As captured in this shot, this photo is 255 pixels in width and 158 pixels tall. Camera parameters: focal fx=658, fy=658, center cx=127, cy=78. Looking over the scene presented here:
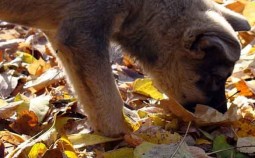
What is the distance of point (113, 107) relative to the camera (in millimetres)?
4176

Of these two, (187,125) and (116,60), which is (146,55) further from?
(116,60)

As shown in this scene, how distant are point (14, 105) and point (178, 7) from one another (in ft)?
4.27

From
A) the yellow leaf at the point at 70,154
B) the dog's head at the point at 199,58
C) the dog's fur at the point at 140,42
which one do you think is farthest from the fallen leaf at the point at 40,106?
the dog's head at the point at 199,58

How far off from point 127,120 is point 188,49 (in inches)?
24.8

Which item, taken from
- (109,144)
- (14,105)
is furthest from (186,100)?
(14,105)

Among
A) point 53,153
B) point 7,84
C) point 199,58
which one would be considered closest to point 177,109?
point 199,58

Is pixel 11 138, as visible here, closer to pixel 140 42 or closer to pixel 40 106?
pixel 40 106

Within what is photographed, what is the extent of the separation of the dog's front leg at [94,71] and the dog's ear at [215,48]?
598mm

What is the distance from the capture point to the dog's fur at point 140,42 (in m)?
4.16

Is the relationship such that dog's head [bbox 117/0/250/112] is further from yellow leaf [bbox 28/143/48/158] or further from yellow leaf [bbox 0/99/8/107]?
yellow leaf [bbox 28/143/48/158]

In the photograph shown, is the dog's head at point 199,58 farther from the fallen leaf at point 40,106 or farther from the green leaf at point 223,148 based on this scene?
the fallen leaf at point 40,106

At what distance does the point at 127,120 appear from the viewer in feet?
13.9

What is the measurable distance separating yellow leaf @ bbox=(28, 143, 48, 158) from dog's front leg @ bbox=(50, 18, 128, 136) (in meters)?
0.45

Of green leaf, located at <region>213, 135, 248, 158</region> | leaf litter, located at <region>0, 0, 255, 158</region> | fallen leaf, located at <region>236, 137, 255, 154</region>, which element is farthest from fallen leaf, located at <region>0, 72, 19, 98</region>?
fallen leaf, located at <region>236, 137, 255, 154</region>
